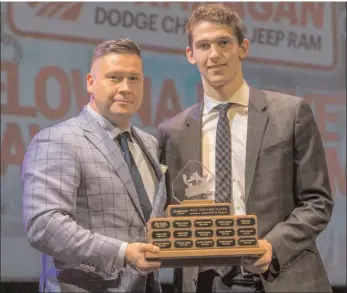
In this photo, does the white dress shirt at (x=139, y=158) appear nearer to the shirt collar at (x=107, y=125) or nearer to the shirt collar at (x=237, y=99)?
the shirt collar at (x=107, y=125)

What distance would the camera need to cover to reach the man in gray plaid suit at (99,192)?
203cm

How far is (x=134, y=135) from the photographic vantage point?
8.14 ft

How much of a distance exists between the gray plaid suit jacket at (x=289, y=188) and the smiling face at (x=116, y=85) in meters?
0.32

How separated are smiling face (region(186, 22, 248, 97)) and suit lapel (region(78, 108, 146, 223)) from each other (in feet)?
1.59

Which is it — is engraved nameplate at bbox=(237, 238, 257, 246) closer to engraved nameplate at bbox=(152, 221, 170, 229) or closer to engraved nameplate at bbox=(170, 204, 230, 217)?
engraved nameplate at bbox=(170, 204, 230, 217)

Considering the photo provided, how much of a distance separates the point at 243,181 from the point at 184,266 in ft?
1.47

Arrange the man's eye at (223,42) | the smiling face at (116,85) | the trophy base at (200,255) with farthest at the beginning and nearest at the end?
the man's eye at (223,42) < the smiling face at (116,85) < the trophy base at (200,255)

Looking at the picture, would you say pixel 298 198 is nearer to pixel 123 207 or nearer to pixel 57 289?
pixel 123 207

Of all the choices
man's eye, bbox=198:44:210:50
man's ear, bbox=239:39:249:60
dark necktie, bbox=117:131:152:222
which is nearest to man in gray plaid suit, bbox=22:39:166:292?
dark necktie, bbox=117:131:152:222

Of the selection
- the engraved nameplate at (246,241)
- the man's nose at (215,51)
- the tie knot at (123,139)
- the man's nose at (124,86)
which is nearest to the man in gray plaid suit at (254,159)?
the man's nose at (215,51)

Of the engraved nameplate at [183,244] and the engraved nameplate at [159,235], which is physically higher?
the engraved nameplate at [159,235]

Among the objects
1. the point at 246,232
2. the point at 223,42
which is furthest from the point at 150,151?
the point at 246,232

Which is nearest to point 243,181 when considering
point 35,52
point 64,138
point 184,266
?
point 184,266

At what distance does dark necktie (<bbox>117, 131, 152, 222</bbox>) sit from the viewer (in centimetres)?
225
